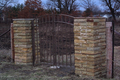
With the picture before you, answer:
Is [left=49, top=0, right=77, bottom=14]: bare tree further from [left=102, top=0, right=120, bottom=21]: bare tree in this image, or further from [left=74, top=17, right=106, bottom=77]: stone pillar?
[left=74, top=17, right=106, bottom=77]: stone pillar

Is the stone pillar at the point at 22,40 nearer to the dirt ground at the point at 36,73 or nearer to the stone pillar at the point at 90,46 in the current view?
the dirt ground at the point at 36,73

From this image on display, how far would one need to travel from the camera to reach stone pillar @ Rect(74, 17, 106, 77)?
13.6 ft

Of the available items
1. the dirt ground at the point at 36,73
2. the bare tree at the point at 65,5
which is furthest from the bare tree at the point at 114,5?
the dirt ground at the point at 36,73

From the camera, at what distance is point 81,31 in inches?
168

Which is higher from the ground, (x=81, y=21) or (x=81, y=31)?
(x=81, y=21)

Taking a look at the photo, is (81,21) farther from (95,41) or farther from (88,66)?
(88,66)

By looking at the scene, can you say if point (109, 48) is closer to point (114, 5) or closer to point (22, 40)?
point (22, 40)

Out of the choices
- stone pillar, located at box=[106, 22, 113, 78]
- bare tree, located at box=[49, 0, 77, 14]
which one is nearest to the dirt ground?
stone pillar, located at box=[106, 22, 113, 78]

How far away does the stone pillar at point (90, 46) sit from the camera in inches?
164

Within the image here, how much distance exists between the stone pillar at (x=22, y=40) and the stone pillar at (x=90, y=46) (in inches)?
77.7

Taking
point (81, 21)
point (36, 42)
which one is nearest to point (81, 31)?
point (81, 21)

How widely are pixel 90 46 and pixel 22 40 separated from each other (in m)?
2.56

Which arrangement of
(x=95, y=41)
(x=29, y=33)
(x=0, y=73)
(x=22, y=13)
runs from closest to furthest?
(x=95, y=41)
(x=0, y=73)
(x=29, y=33)
(x=22, y=13)

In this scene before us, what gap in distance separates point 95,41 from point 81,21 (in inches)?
25.7
